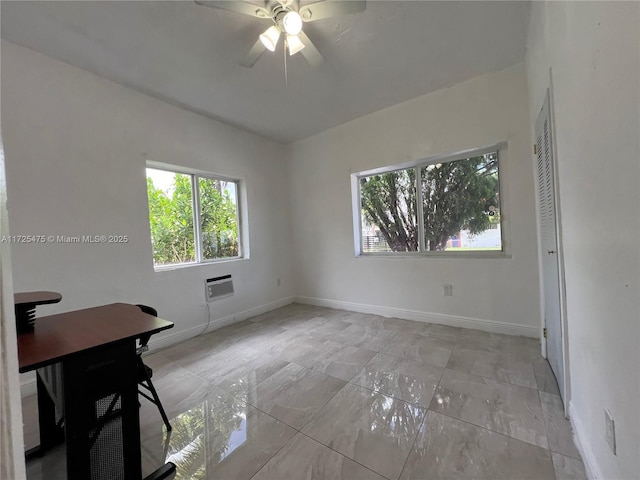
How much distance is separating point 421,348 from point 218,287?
2.52 m

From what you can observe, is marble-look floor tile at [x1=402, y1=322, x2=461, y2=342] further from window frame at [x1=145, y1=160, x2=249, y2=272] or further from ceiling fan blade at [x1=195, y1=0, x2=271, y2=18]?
ceiling fan blade at [x1=195, y1=0, x2=271, y2=18]

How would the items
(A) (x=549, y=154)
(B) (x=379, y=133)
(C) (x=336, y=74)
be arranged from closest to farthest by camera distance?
(A) (x=549, y=154) < (C) (x=336, y=74) < (B) (x=379, y=133)

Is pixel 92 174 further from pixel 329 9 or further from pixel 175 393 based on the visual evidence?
→ pixel 329 9

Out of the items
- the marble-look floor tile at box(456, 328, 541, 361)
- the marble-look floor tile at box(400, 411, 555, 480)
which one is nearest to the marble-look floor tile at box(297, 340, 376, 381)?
the marble-look floor tile at box(400, 411, 555, 480)

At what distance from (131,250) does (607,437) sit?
3.54 metres

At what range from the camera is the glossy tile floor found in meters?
1.34

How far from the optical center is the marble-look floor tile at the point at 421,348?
2357 mm

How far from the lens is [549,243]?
188 centimetres

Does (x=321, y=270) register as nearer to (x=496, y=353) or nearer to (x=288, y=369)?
(x=288, y=369)

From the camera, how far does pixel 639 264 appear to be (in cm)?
76

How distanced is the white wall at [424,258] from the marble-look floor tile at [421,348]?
1.74ft

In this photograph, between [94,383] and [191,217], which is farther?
[191,217]

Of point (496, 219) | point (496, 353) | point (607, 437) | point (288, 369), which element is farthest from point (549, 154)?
point (288, 369)

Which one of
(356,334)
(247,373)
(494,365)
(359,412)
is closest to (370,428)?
(359,412)
